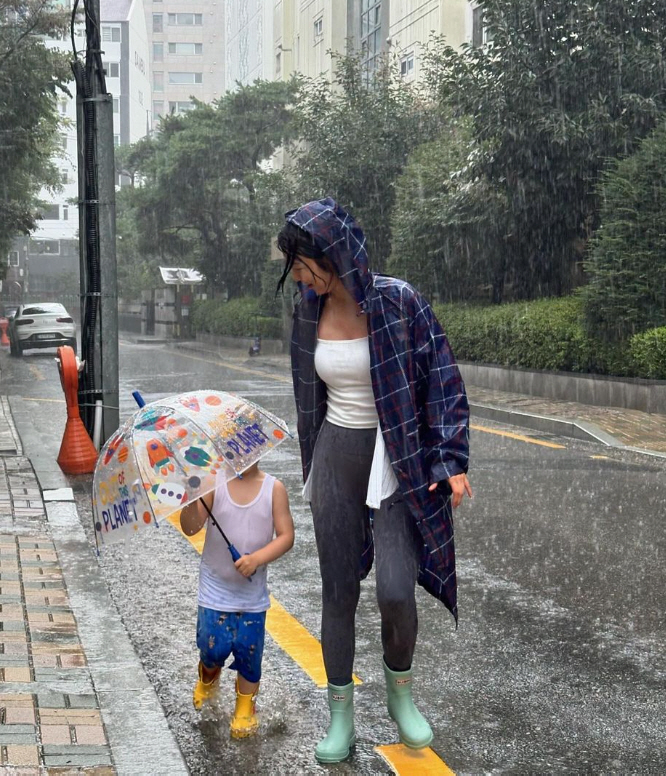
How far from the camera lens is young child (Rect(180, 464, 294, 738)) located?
393cm

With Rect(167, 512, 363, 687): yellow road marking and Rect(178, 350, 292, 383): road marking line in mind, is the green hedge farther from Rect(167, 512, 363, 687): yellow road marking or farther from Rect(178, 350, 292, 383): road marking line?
Rect(167, 512, 363, 687): yellow road marking

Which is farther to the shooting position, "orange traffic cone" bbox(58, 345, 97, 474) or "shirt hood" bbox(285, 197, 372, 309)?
"orange traffic cone" bbox(58, 345, 97, 474)

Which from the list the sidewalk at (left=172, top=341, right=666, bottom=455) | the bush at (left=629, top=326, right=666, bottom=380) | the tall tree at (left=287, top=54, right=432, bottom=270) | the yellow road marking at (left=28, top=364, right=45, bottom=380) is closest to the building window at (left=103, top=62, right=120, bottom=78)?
the tall tree at (left=287, top=54, right=432, bottom=270)

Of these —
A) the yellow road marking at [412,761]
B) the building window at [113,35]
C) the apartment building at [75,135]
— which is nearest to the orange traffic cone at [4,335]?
the yellow road marking at [412,761]

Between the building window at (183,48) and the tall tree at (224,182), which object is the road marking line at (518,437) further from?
the building window at (183,48)

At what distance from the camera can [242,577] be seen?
13.0 ft

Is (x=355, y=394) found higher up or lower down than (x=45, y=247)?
lower down

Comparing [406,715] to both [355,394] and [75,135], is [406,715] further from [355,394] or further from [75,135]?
[75,135]

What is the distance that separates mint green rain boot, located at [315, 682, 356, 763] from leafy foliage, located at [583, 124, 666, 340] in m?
12.6

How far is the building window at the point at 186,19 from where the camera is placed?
125562 millimetres

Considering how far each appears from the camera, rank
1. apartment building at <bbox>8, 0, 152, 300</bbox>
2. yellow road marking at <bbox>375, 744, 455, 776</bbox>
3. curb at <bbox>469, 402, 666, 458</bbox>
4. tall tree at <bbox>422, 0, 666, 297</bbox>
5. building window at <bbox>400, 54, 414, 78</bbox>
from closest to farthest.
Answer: yellow road marking at <bbox>375, 744, 455, 776</bbox> → curb at <bbox>469, 402, 666, 458</bbox> → tall tree at <bbox>422, 0, 666, 297</bbox> → building window at <bbox>400, 54, 414, 78</bbox> → apartment building at <bbox>8, 0, 152, 300</bbox>

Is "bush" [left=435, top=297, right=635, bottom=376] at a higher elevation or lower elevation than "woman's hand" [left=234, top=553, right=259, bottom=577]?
lower

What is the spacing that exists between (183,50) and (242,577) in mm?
129361

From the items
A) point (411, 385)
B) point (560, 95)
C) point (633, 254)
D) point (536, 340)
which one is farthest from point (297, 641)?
point (560, 95)
